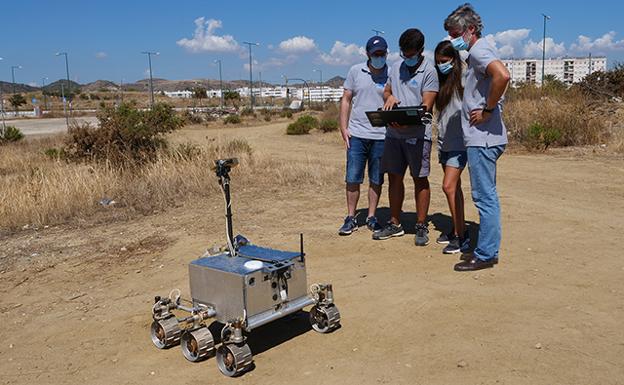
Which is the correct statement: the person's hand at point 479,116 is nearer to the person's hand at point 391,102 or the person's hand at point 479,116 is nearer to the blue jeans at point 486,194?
the blue jeans at point 486,194

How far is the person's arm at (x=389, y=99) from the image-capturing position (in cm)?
567

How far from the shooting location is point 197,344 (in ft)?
11.4

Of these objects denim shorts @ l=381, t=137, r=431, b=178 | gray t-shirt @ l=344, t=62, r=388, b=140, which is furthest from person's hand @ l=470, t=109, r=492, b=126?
gray t-shirt @ l=344, t=62, r=388, b=140

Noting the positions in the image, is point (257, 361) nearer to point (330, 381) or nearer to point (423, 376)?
point (330, 381)

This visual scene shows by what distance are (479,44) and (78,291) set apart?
3.76 metres

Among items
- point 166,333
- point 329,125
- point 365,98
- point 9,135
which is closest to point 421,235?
point 365,98

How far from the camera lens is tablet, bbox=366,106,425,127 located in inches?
209

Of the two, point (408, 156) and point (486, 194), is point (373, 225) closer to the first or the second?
point (408, 156)

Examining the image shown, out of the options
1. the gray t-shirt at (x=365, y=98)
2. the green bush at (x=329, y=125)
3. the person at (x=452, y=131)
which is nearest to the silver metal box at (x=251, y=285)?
the person at (x=452, y=131)

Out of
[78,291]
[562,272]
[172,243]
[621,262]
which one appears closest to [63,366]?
[78,291]

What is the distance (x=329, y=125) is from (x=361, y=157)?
59.5 ft

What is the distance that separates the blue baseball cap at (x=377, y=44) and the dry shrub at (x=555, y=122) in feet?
28.8

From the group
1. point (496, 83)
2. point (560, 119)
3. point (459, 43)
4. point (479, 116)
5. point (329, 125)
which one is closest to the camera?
point (496, 83)

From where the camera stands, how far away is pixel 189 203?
8.21 meters
